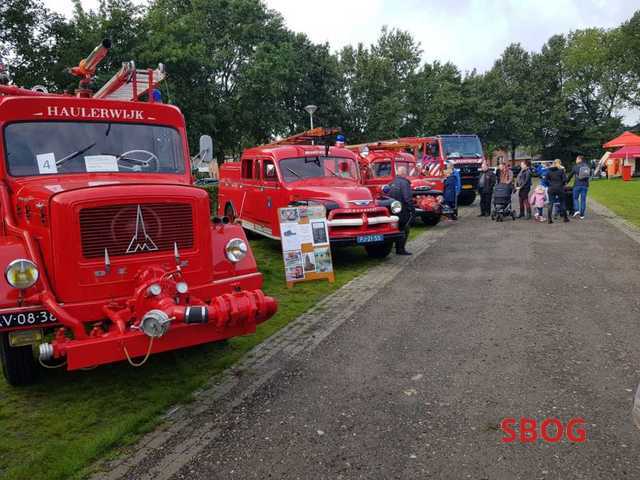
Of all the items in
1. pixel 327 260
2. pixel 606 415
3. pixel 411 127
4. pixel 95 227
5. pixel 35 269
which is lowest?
pixel 606 415

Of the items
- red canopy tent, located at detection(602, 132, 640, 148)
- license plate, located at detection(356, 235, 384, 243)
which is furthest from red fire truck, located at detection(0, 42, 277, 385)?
red canopy tent, located at detection(602, 132, 640, 148)

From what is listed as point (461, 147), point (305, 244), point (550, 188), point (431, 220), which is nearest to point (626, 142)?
point (461, 147)

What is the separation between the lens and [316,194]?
9953 mm

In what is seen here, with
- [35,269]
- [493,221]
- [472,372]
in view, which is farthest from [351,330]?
[493,221]

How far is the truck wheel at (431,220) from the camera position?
15.7 m

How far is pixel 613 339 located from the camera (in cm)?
557

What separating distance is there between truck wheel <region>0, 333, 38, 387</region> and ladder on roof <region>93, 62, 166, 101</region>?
11.2ft

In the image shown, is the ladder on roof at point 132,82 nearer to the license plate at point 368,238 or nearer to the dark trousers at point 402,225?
the license plate at point 368,238

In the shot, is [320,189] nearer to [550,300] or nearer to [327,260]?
[327,260]

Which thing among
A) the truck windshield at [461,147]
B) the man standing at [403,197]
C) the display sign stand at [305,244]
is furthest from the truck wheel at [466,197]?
the display sign stand at [305,244]

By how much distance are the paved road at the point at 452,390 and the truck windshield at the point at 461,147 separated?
43.2 feet

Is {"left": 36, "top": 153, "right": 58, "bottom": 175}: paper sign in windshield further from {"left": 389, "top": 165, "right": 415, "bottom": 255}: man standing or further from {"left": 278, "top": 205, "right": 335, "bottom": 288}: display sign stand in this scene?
{"left": 389, "top": 165, "right": 415, "bottom": 255}: man standing

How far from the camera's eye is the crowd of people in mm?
14875

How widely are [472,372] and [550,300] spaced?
117 inches
